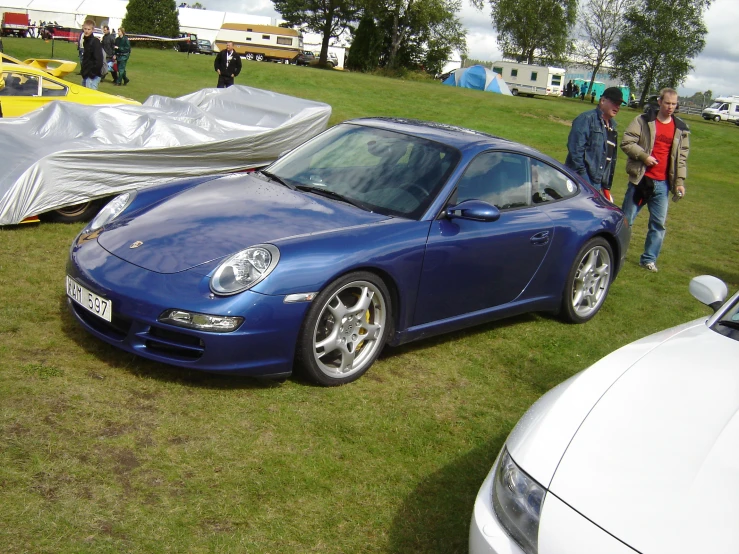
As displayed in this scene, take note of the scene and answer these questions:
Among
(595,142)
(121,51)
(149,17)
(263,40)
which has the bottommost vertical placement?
(121,51)

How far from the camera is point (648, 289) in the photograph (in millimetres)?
7375

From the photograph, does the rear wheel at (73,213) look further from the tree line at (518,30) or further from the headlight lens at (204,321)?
the tree line at (518,30)

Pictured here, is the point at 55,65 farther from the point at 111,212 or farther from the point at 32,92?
the point at 111,212

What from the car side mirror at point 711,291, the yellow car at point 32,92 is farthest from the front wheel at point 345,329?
the yellow car at point 32,92

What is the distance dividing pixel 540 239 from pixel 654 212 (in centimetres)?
326

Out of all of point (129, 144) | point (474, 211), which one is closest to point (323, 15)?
point (129, 144)

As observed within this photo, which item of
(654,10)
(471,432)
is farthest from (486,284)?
(654,10)

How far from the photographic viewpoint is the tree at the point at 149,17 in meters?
49.4

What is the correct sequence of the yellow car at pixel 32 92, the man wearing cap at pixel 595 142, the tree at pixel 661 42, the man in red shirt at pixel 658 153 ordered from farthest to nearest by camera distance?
→ the tree at pixel 661 42, the yellow car at pixel 32 92, the man in red shirt at pixel 658 153, the man wearing cap at pixel 595 142

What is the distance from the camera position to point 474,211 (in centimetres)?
448

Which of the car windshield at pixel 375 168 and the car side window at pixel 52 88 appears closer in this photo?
the car windshield at pixel 375 168

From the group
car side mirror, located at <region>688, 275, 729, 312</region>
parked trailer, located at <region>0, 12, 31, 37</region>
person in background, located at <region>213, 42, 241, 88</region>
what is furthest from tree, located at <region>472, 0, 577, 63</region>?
car side mirror, located at <region>688, 275, 729, 312</region>

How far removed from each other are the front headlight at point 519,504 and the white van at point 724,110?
59.9 metres

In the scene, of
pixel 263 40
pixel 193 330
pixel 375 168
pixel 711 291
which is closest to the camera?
pixel 711 291
